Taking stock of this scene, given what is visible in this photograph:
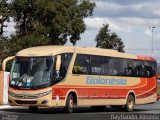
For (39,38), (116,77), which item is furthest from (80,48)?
(39,38)

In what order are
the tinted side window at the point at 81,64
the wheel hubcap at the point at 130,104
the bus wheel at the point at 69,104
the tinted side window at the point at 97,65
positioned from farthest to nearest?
the wheel hubcap at the point at 130,104, the tinted side window at the point at 97,65, the tinted side window at the point at 81,64, the bus wheel at the point at 69,104

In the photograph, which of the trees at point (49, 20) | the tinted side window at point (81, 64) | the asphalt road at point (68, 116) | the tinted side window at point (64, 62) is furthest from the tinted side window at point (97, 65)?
the trees at point (49, 20)

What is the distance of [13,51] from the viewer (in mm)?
48000

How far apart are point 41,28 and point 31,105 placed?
23.2 meters

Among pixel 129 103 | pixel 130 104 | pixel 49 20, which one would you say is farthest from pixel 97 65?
pixel 49 20

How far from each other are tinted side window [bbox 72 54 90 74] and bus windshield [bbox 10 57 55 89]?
164 centimetres

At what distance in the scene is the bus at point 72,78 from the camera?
26.1 meters

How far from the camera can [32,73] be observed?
2627 centimetres

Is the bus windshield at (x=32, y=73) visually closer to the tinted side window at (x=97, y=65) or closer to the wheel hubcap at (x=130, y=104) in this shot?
the tinted side window at (x=97, y=65)

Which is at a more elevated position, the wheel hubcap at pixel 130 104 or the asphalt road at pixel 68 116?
the wheel hubcap at pixel 130 104

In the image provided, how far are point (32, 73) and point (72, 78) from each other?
6.98 ft

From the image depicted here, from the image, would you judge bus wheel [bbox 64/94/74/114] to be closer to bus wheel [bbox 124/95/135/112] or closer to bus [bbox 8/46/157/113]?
bus [bbox 8/46/157/113]

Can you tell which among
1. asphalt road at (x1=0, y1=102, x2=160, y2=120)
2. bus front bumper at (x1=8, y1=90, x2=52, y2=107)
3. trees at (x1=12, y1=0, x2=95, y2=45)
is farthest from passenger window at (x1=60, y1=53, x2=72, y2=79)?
trees at (x1=12, y1=0, x2=95, y2=45)

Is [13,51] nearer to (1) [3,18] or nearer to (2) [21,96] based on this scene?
(1) [3,18]
